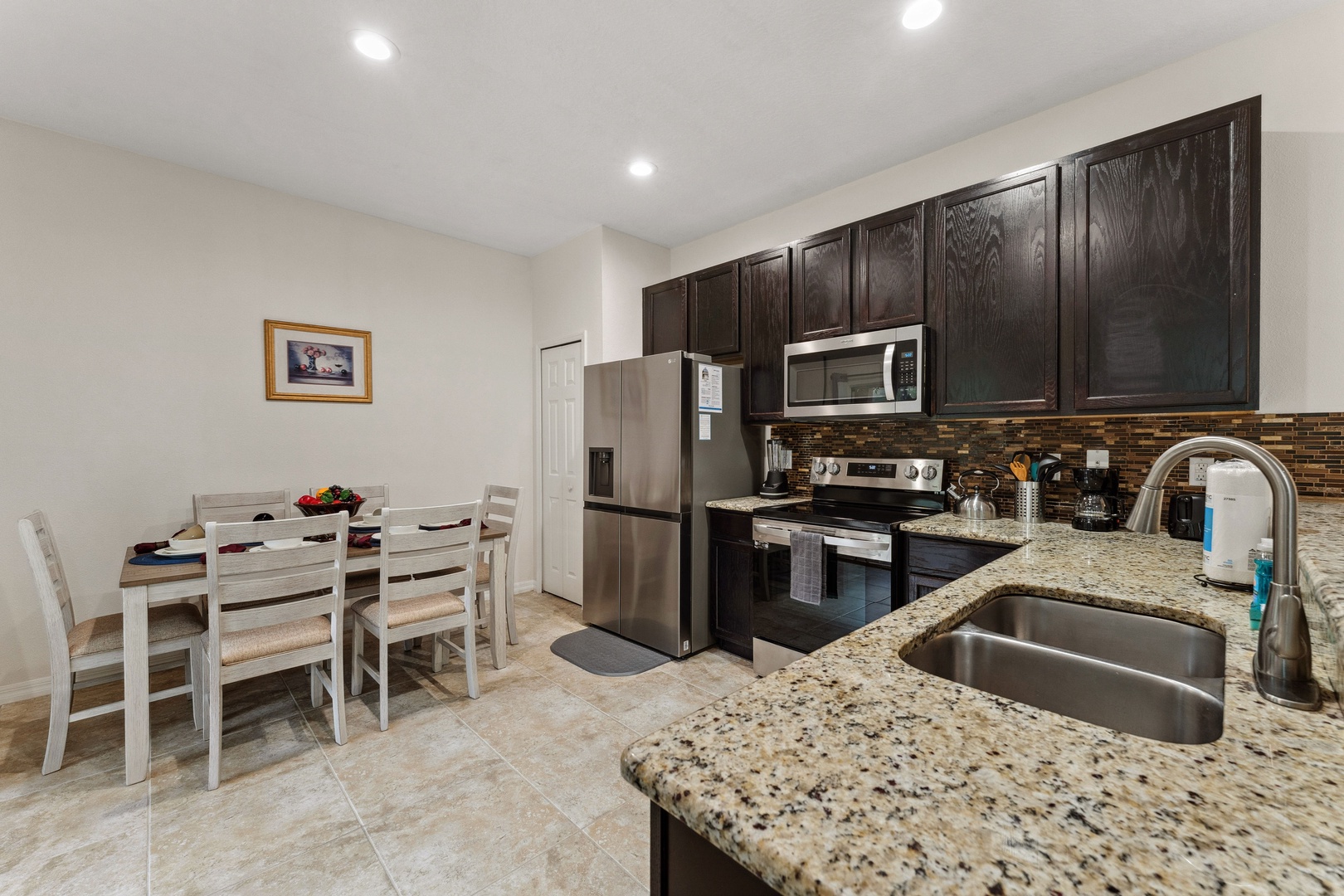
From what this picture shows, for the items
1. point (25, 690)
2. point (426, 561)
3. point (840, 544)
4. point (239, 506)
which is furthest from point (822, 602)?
point (25, 690)

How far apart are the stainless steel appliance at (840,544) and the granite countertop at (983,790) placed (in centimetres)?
156

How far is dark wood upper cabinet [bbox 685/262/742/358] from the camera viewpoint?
341 cm

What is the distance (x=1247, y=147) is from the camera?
5.94 feet

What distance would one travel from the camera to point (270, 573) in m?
2.11

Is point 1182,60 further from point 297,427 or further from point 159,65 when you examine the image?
point 297,427

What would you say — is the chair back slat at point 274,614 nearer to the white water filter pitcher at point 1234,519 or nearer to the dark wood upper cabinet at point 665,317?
the dark wood upper cabinet at point 665,317

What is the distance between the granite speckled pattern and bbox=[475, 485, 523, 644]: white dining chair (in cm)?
114

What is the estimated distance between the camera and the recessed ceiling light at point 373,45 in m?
2.03

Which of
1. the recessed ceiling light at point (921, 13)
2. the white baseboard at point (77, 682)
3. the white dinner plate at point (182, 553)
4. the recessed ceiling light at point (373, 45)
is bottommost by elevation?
the white baseboard at point (77, 682)

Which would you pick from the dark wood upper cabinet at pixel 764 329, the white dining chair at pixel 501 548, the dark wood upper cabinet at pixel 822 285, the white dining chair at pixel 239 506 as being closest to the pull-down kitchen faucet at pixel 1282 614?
the dark wood upper cabinet at pixel 822 285

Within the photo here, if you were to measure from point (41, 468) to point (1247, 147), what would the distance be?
201 inches

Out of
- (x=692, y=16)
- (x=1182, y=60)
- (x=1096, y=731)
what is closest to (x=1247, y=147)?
(x=1182, y=60)

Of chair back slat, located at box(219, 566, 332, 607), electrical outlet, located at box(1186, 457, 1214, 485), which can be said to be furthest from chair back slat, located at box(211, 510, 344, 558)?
electrical outlet, located at box(1186, 457, 1214, 485)

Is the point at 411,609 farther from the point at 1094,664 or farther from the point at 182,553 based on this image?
the point at 1094,664
